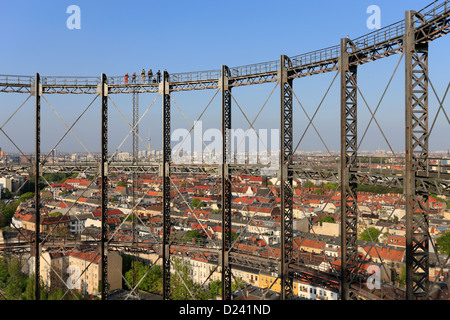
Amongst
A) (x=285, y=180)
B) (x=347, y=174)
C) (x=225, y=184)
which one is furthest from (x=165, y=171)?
(x=347, y=174)

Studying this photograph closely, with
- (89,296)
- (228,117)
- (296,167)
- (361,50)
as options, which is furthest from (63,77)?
(89,296)

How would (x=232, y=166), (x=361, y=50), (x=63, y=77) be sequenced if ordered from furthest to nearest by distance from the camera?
(x=63, y=77)
(x=232, y=166)
(x=361, y=50)

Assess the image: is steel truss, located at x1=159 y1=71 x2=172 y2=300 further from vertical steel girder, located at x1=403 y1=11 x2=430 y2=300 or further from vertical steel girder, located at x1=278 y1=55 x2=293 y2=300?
vertical steel girder, located at x1=403 y1=11 x2=430 y2=300

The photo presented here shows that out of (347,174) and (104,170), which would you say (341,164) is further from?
(104,170)

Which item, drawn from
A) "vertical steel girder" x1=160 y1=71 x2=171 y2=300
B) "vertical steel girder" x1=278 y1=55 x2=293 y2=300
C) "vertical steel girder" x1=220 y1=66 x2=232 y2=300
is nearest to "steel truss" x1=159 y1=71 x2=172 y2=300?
"vertical steel girder" x1=160 y1=71 x2=171 y2=300

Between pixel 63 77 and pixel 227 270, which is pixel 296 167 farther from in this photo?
pixel 63 77

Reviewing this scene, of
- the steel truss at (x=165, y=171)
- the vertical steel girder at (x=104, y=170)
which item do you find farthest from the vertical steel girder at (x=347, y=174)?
the vertical steel girder at (x=104, y=170)
